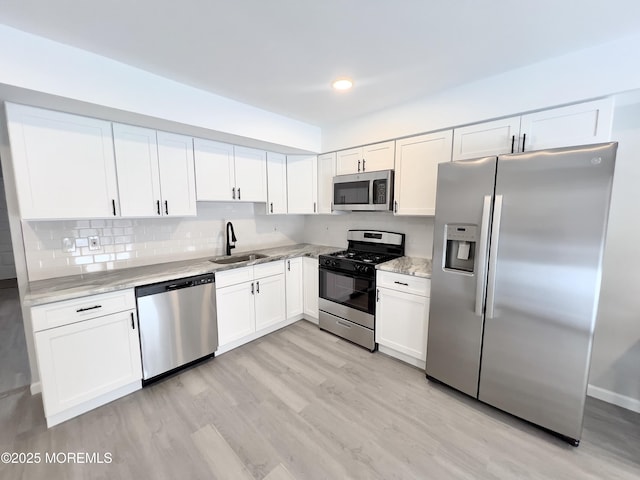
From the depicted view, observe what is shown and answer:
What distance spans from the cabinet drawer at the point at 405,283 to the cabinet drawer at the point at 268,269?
3.99 feet

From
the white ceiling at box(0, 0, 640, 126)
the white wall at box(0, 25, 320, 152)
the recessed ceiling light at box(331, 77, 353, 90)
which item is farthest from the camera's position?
the recessed ceiling light at box(331, 77, 353, 90)

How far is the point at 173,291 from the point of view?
2318 millimetres

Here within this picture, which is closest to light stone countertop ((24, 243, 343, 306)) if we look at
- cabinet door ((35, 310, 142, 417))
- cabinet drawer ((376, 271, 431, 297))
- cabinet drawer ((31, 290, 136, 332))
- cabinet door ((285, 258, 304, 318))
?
cabinet drawer ((31, 290, 136, 332))

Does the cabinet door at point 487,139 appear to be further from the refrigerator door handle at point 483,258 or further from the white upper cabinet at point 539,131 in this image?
the refrigerator door handle at point 483,258

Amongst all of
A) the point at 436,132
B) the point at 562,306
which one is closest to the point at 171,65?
the point at 436,132

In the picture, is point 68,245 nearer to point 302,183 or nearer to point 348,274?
point 302,183

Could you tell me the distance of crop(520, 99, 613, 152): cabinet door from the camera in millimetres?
1745

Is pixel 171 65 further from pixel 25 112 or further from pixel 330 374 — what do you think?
pixel 330 374

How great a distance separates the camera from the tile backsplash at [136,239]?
217cm

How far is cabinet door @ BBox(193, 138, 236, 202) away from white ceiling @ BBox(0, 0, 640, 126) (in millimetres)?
680

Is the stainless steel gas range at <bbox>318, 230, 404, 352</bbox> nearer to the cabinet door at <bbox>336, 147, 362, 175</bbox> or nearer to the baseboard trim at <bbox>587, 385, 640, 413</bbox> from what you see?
the cabinet door at <bbox>336, 147, 362, 175</bbox>

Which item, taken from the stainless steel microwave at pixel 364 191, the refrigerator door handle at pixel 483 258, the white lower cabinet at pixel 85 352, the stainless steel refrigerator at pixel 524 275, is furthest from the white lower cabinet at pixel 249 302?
the refrigerator door handle at pixel 483 258

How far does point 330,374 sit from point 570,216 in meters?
2.19

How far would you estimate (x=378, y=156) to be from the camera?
2.93 m
